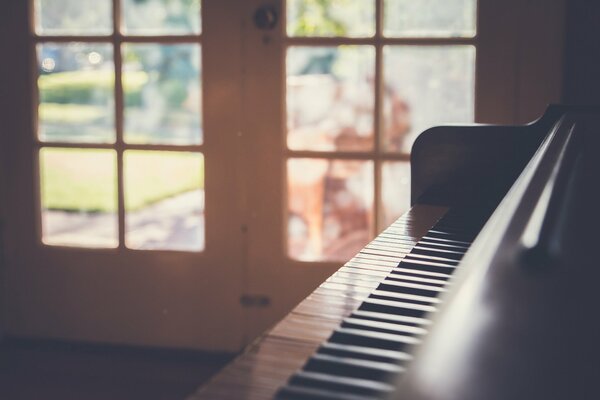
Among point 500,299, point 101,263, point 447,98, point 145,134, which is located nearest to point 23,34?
point 145,134

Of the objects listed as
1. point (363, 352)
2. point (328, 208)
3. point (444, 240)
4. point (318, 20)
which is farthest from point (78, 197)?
point (363, 352)

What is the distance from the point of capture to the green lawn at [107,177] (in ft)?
8.47

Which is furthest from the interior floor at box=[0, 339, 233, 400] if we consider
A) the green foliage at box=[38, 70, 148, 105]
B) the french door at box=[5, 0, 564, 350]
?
the green foliage at box=[38, 70, 148, 105]

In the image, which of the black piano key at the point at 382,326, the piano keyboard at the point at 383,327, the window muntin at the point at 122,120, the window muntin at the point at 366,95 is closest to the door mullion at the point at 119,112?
the window muntin at the point at 122,120

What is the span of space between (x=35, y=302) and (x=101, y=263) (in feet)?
0.88

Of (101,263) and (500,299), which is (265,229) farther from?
(500,299)

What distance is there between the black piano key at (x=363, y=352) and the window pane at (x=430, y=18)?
1782 mm

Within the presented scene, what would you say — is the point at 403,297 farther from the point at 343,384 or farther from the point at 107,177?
the point at 107,177

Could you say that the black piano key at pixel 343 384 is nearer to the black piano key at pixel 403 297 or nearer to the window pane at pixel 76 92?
the black piano key at pixel 403 297

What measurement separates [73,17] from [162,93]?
0.36 meters

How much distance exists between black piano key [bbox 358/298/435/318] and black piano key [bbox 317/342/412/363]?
0.33 feet

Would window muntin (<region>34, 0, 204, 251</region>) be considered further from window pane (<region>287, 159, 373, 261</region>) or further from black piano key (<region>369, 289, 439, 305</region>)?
black piano key (<region>369, 289, 439, 305</region>)

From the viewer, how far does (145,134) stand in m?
2.59

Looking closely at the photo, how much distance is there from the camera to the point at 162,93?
2592 millimetres
